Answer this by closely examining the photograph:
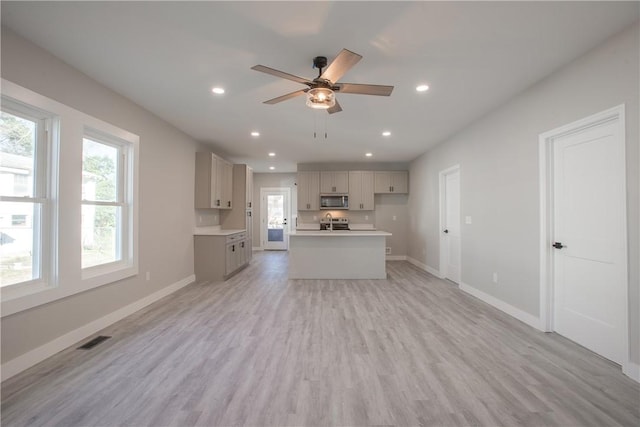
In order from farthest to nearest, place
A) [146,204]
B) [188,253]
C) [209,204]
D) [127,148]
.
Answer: [209,204] → [188,253] → [146,204] → [127,148]

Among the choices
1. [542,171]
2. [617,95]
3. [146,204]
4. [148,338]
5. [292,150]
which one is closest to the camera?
[617,95]

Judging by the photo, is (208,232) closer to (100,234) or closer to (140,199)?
(140,199)

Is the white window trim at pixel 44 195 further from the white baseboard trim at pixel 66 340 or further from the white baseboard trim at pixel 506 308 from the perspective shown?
the white baseboard trim at pixel 506 308

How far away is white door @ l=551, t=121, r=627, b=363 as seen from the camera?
2.29 metres

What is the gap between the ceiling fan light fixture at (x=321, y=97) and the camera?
7.93ft

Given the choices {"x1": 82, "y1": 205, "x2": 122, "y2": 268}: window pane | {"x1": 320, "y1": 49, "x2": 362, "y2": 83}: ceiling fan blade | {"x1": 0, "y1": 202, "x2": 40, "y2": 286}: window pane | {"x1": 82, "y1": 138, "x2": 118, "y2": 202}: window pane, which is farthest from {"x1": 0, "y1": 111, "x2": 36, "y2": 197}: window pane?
{"x1": 320, "y1": 49, "x2": 362, "y2": 83}: ceiling fan blade

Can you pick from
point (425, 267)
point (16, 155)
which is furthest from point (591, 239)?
point (16, 155)

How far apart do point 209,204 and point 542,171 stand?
5053 mm

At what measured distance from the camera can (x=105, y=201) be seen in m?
3.19

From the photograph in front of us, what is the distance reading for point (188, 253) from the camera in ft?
16.1

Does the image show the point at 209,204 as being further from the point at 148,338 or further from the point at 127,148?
the point at 148,338

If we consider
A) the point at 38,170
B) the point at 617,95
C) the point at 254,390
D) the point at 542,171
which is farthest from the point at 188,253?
the point at 617,95

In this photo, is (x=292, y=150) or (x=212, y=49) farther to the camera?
(x=292, y=150)

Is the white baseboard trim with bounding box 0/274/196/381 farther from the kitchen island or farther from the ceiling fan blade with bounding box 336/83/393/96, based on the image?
the ceiling fan blade with bounding box 336/83/393/96
